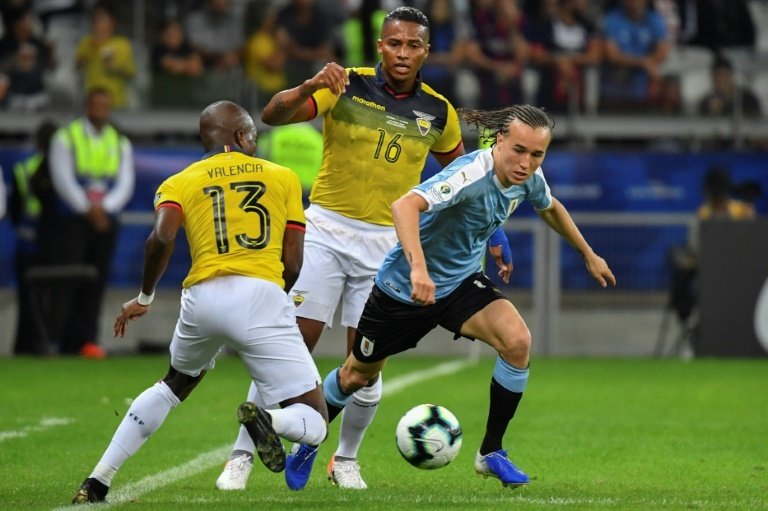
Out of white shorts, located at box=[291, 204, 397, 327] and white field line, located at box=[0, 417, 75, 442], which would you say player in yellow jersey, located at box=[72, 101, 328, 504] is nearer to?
white shorts, located at box=[291, 204, 397, 327]

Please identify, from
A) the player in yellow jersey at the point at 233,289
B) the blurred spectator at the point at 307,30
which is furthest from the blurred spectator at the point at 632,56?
the player in yellow jersey at the point at 233,289

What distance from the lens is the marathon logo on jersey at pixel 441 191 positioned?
6.84 m

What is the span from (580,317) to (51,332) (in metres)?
5.84

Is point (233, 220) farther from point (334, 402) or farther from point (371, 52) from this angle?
point (371, 52)

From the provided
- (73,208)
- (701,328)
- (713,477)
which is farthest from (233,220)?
(701,328)

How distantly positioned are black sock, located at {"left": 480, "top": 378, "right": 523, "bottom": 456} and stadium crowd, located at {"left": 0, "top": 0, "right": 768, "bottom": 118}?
11590 mm

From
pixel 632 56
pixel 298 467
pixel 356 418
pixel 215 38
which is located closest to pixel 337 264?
pixel 356 418

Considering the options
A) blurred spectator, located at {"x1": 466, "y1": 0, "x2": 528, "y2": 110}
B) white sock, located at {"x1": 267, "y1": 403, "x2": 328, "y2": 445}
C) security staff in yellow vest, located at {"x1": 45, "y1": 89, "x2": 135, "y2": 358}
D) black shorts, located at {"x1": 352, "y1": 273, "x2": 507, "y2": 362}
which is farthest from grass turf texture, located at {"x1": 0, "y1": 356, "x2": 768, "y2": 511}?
blurred spectator, located at {"x1": 466, "y1": 0, "x2": 528, "y2": 110}

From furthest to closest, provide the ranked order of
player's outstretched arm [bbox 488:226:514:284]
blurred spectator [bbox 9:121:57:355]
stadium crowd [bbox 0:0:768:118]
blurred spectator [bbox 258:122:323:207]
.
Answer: stadium crowd [bbox 0:0:768:118], blurred spectator [bbox 9:121:57:355], blurred spectator [bbox 258:122:323:207], player's outstretched arm [bbox 488:226:514:284]

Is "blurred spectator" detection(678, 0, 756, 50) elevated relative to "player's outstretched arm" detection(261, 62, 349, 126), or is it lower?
lower

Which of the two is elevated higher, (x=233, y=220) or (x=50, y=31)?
(x=233, y=220)

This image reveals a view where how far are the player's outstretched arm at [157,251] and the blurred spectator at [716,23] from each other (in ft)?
50.8

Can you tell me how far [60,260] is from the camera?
15.9m

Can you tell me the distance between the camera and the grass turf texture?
6.98 metres
